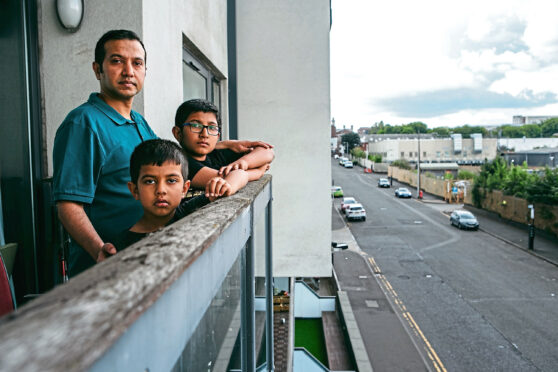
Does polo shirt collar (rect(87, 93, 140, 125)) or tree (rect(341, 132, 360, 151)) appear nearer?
polo shirt collar (rect(87, 93, 140, 125))

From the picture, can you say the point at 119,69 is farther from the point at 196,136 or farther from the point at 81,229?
the point at 81,229

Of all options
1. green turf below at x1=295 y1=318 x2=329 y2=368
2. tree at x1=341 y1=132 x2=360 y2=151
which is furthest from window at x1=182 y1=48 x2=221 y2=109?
tree at x1=341 y1=132 x2=360 y2=151

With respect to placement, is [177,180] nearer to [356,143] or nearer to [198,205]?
[198,205]

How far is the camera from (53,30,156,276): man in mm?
1850

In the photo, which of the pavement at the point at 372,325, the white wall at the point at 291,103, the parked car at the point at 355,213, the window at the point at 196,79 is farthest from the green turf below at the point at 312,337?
the parked car at the point at 355,213

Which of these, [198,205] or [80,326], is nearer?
[80,326]

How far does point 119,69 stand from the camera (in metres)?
2.21

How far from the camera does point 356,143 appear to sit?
114 metres

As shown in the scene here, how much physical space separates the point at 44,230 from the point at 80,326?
3.11 meters

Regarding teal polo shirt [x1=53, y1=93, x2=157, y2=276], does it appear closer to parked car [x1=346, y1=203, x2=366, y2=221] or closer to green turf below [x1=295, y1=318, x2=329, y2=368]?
green turf below [x1=295, y1=318, x2=329, y2=368]

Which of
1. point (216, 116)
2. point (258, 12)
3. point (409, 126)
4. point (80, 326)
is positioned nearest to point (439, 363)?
point (258, 12)

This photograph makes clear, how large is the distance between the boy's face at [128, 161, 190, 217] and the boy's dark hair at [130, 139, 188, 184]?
0.02 metres

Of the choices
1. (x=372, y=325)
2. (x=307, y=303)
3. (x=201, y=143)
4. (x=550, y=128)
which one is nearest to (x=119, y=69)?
(x=201, y=143)

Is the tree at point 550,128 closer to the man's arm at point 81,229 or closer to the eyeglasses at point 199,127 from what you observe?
the eyeglasses at point 199,127
